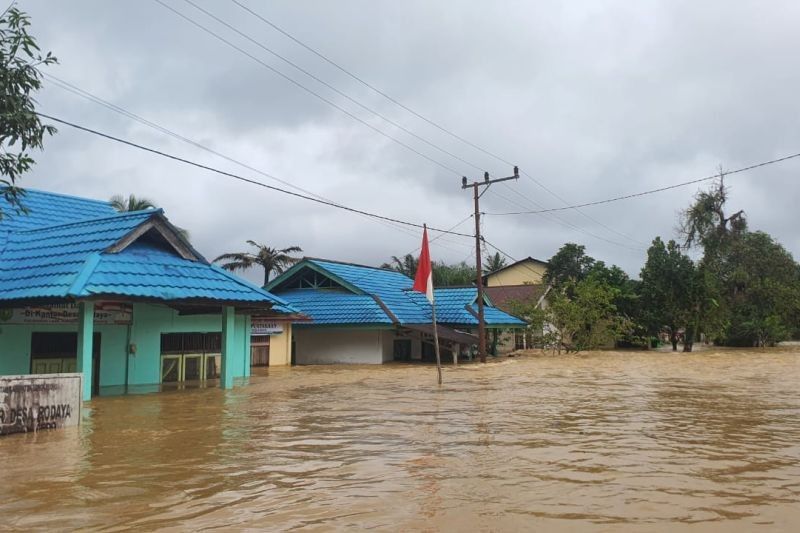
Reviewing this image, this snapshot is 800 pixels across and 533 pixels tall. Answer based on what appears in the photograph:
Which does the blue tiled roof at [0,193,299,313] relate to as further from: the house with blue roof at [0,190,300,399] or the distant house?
the distant house

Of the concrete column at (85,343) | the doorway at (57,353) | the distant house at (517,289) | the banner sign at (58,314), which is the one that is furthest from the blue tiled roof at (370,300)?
the concrete column at (85,343)

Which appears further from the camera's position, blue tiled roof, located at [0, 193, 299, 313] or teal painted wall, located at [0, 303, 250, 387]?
teal painted wall, located at [0, 303, 250, 387]

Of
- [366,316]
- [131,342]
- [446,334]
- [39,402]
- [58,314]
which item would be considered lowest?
[39,402]

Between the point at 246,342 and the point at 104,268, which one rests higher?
the point at 104,268

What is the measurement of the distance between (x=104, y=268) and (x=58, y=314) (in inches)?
100

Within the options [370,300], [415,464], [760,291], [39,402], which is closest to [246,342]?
[370,300]

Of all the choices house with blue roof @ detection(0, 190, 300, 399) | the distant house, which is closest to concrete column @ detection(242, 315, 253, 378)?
house with blue roof @ detection(0, 190, 300, 399)

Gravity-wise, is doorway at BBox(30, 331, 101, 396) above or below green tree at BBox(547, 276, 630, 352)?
below

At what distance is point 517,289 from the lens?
49.0m

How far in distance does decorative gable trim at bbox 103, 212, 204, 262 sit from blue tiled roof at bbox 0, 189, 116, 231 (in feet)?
14.6

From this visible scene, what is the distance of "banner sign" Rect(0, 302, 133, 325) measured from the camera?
1537 cm

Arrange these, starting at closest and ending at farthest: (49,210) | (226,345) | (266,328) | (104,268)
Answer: (104,268) → (226,345) → (49,210) → (266,328)

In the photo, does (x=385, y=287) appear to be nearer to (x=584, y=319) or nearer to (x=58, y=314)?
(x=584, y=319)

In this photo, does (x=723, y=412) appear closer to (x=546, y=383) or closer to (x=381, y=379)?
(x=546, y=383)
